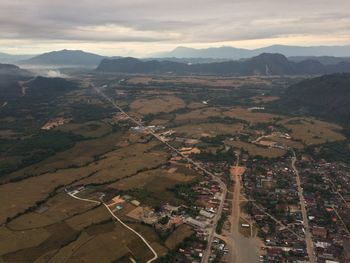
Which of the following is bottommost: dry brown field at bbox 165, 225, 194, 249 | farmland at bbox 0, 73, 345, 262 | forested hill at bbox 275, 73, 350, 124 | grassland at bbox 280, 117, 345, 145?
dry brown field at bbox 165, 225, 194, 249

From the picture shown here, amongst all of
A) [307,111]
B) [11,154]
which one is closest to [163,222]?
[11,154]

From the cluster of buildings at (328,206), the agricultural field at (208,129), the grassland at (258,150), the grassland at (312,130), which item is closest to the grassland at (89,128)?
the agricultural field at (208,129)

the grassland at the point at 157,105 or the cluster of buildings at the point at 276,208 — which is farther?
the grassland at the point at 157,105

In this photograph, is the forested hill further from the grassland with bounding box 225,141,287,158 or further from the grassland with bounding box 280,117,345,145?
the grassland with bounding box 225,141,287,158

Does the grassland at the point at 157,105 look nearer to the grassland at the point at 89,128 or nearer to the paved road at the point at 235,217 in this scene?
the grassland at the point at 89,128

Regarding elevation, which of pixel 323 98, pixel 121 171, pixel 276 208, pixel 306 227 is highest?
pixel 323 98

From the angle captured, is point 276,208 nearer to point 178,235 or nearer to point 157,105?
point 178,235

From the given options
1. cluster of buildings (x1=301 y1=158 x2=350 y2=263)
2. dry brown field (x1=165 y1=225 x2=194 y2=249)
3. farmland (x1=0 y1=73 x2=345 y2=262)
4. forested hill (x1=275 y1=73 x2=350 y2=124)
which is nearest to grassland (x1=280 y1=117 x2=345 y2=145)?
farmland (x1=0 y1=73 x2=345 y2=262)

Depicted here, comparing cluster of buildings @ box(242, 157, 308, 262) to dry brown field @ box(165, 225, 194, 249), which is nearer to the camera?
cluster of buildings @ box(242, 157, 308, 262)

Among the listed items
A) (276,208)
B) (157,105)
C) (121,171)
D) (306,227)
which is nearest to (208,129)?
(121,171)

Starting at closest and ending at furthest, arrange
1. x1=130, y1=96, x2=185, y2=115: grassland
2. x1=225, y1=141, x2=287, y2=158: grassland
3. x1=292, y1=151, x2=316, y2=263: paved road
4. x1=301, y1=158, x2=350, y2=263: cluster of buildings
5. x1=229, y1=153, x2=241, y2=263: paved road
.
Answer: x1=292, y1=151, x2=316, y2=263: paved road → x1=229, y1=153, x2=241, y2=263: paved road → x1=301, y1=158, x2=350, y2=263: cluster of buildings → x1=225, y1=141, x2=287, y2=158: grassland → x1=130, y1=96, x2=185, y2=115: grassland

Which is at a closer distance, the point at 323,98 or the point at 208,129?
the point at 208,129

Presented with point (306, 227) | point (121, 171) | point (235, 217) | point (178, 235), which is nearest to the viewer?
point (178, 235)

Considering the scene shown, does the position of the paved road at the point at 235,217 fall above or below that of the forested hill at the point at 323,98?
below
